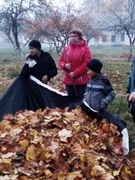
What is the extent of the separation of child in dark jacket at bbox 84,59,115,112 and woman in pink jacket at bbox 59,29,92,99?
1.45 feet

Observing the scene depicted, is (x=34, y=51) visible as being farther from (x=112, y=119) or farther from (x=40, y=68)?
(x=112, y=119)

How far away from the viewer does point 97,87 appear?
362 centimetres

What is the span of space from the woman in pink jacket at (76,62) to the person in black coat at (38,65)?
30 cm

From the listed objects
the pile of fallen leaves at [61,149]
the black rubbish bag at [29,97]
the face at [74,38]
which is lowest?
the pile of fallen leaves at [61,149]

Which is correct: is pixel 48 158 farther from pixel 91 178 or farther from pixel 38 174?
pixel 91 178

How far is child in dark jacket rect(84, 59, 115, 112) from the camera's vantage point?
3.60m

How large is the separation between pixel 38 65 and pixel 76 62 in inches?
25.1

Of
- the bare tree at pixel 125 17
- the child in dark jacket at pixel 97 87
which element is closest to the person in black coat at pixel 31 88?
the child in dark jacket at pixel 97 87

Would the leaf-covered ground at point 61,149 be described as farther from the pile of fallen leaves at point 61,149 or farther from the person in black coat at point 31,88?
the person in black coat at point 31,88

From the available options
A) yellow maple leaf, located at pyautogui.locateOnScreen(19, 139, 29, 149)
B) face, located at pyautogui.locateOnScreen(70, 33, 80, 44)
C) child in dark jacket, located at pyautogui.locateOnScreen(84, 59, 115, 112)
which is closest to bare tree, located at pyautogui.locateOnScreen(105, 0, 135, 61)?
face, located at pyautogui.locateOnScreen(70, 33, 80, 44)

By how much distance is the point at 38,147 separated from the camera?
285cm

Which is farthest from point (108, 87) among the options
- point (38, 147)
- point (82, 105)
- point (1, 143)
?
point (1, 143)

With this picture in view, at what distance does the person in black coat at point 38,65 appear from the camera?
4270 millimetres

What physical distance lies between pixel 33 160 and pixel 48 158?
148mm
